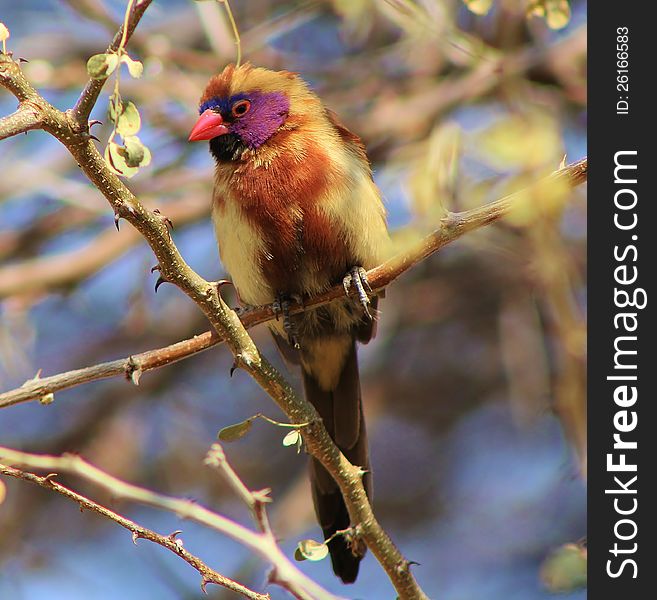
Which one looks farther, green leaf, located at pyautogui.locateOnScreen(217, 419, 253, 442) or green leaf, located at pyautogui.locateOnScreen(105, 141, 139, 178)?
green leaf, located at pyautogui.locateOnScreen(217, 419, 253, 442)

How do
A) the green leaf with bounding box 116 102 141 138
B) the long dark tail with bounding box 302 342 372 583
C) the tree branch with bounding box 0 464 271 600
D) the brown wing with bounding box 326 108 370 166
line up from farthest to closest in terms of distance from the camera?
the brown wing with bounding box 326 108 370 166, the long dark tail with bounding box 302 342 372 583, the tree branch with bounding box 0 464 271 600, the green leaf with bounding box 116 102 141 138

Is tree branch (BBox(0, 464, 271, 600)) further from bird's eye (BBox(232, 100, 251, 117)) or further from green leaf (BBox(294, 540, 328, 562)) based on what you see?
bird's eye (BBox(232, 100, 251, 117))

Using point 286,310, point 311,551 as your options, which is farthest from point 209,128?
point 311,551

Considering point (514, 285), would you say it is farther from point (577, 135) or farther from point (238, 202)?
point (238, 202)

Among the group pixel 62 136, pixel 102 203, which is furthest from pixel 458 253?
pixel 62 136

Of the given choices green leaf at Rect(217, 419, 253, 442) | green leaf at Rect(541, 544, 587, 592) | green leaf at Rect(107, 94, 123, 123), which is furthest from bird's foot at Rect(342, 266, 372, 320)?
green leaf at Rect(107, 94, 123, 123)

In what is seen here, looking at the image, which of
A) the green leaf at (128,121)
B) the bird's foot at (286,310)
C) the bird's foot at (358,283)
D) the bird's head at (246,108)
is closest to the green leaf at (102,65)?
the green leaf at (128,121)

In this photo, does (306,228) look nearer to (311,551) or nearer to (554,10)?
(554,10)

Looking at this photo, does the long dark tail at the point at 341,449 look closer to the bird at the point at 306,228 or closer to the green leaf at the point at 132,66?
the bird at the point at 306,228

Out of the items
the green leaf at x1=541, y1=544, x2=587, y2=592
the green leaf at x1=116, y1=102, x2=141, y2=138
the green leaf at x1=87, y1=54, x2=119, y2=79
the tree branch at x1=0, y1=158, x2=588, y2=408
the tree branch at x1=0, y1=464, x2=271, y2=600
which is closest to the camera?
the green leaf at x1=87, y1=54, x2=119, y2=79
